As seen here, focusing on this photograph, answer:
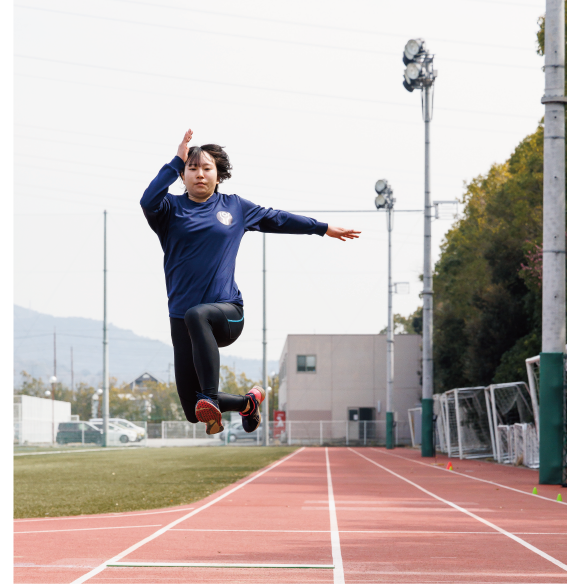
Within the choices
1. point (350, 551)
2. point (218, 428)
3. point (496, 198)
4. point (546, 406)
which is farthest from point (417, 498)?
point (496, 198)

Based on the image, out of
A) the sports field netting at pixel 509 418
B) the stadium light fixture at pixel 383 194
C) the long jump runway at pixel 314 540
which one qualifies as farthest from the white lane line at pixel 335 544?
the stadium light fixture at pixel 383 194

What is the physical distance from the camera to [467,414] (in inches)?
1501

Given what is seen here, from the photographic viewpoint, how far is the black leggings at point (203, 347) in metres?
3.70

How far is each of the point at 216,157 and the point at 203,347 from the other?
0.82 meters

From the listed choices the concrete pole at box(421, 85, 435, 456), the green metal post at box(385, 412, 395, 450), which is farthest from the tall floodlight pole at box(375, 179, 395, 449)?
the concrete pole at box(421, 85, 435, 456)

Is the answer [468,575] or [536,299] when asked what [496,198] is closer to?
[536,299]

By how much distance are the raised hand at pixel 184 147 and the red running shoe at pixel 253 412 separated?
114 cm

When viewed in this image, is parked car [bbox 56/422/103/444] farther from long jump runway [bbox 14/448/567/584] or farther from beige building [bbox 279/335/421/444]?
long jump runway [bbox 14/448/567/584]

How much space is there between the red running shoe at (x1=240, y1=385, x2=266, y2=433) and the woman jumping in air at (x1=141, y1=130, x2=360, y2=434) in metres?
0.17

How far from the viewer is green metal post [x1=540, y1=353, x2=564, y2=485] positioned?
1977cm

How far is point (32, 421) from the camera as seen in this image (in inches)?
2160

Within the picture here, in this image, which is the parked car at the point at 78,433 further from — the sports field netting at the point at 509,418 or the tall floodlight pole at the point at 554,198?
the tall floodlight pole at the point at 554,198

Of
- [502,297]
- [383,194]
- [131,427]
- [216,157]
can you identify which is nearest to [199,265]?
[216,157]

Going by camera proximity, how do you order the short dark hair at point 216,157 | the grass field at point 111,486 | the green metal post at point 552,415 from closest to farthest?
the short dark hair at point 216,157, the grass field at point 111,486, the green metal post at point 552,415
